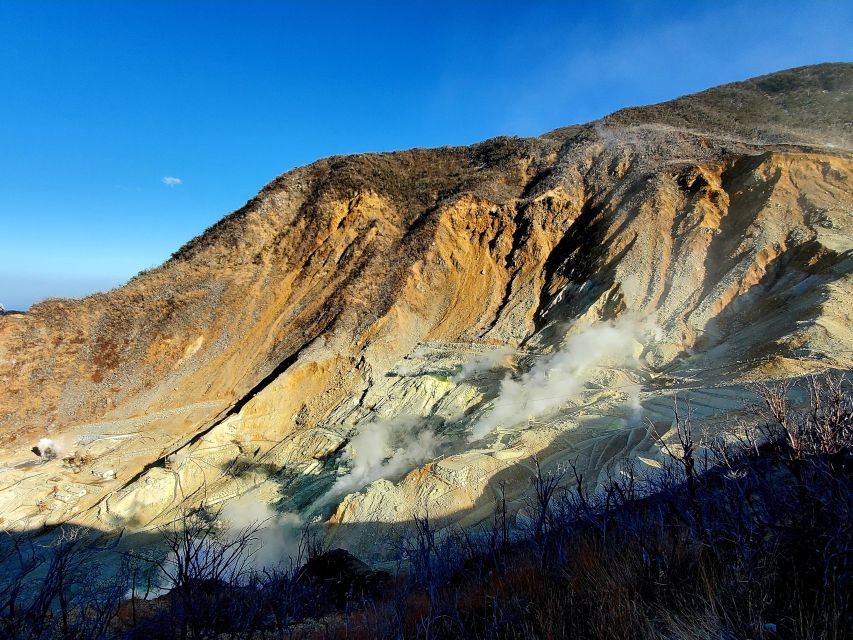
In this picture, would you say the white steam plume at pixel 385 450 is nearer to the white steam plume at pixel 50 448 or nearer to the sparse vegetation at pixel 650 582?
the sparse vegetation at pixel 650 582

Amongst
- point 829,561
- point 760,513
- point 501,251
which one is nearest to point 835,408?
point 760,513

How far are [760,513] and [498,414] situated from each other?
26.9 ft

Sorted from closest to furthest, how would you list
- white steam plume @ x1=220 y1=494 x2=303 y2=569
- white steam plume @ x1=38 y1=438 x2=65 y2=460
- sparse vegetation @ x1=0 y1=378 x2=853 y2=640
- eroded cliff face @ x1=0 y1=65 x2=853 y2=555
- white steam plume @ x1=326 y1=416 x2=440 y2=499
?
sparse vegetation @ x1=0 y1=378 x2=853 y2=640 → white steam plume @ x1=220 y1=494 x2=303 y2=569 → eroded cliff face @ x1=0 y1=65 x2=853 y2=555 → white steam plume @ x1=326 y1=416 x2=440 y2=499 → white steam plume @ x1=38 y1=438 x2=65 y2=460

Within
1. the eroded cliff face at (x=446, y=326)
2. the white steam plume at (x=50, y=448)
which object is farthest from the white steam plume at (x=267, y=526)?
the white steam plume at (x=50, y=448)

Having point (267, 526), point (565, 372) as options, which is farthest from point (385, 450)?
point (565, 372)

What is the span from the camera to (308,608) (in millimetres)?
6086

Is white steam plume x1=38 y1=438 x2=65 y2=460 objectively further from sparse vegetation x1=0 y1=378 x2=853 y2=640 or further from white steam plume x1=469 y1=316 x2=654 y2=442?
white steam plume x1=469 y1=316 x2=654 y2=442

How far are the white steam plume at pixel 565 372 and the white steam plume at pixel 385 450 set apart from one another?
1.80 m

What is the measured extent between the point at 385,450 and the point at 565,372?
6.01 m

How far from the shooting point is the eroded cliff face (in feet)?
36.8

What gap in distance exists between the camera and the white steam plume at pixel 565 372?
39.9ft

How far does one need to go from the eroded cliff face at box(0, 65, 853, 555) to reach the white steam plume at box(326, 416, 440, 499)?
9 centimetres

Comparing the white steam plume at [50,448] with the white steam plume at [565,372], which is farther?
the white steam plume at [50,448]

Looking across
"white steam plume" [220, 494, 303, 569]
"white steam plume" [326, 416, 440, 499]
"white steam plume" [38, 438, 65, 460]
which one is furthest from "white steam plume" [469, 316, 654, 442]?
"white steam plume" [38, 438, 65, 460]
